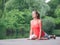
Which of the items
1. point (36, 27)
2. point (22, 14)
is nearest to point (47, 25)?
point (22, 14)

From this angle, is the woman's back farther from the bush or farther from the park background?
the bush

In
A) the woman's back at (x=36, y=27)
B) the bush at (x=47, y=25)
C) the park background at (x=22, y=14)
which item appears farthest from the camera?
the bush at (x=47, y=25)

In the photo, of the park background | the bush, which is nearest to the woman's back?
the park background

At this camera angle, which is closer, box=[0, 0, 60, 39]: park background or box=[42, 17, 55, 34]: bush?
box=[0, 0, 60, 39]: park background

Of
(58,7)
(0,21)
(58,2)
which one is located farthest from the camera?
(58,2)

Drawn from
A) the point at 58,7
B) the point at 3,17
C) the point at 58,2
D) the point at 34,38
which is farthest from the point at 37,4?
the point at 34,38

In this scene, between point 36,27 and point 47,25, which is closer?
point 36,27

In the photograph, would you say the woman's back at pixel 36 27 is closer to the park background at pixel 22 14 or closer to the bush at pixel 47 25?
the park background at pixel 22 14

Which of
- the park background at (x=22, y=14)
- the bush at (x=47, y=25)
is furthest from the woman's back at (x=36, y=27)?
the bush at (x=47, y=25)

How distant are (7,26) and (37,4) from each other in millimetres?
4877

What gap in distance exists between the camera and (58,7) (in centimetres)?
3775

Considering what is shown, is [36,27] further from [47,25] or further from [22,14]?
[22,14]

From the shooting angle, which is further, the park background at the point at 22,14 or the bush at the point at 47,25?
the bush at the point at 47,25

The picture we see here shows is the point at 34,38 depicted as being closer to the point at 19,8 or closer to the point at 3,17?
the point at 3,17
